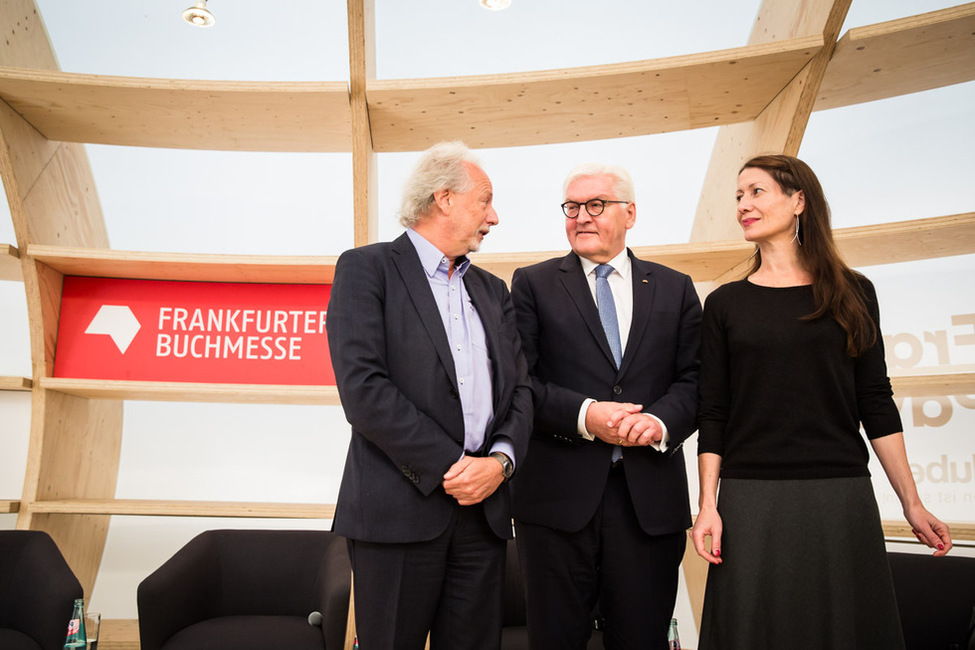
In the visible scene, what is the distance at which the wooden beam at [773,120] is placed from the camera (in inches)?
105

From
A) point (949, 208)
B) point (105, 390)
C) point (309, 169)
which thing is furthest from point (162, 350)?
point (949, 208)

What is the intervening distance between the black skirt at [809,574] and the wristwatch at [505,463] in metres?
0.56

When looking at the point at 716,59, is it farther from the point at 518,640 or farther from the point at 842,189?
the point at 518,640

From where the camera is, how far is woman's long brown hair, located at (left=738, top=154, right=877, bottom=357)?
1.73 metres

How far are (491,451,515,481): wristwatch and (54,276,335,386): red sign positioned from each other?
1.91 metres

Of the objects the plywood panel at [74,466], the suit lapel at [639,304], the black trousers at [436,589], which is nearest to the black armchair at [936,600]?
the suit lapel at [639,304]

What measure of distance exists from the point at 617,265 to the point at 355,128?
1408 millimetres

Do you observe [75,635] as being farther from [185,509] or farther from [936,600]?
[936,600]

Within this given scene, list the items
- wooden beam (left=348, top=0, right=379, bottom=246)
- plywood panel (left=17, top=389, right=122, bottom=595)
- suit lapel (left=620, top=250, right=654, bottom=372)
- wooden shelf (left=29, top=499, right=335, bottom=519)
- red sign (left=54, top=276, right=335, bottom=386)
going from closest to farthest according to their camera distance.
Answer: suit lapel (left=620, top=250, right=654, bottom=372)
wooden beam (left=348, top=0, right=379, bottom=246)
wooden shelf (left=29, top=499, right=335, bottom=519)
plywood panel (left=17, top=389, right=122, bottom=595)
red sign (left=54, top=276, right=335, bottom=386)

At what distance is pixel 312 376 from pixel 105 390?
910 millimetres

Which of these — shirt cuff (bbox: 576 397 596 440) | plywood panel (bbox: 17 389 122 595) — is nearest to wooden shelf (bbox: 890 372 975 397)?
shirt cuff (bbox: 576 397 596 440)

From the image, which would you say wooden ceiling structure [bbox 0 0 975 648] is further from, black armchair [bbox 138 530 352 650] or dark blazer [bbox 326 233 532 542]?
dark blazer [bbox 326 233 532 542]

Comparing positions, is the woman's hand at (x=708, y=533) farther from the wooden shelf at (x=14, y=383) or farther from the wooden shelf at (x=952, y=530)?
the wooden shelf at (x=14, y=383)

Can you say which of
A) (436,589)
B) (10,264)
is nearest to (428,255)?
(436,589)
